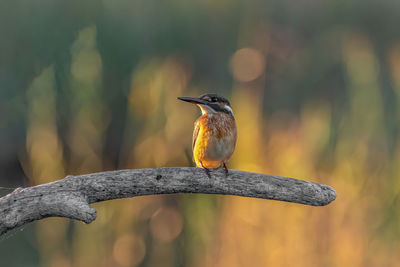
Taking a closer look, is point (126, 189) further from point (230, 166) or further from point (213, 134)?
point (230, 166)

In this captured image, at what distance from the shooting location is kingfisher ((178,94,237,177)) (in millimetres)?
1861

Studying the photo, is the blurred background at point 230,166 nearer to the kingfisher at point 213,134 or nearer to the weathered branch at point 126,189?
the kingfisher at point 213,134

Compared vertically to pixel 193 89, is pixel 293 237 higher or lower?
lower

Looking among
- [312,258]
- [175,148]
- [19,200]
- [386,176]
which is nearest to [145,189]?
[19,200]

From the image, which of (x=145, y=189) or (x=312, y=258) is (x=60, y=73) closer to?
(x=312, y=258)

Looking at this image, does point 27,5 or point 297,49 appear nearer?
point 297,49

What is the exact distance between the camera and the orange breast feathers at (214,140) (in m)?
1.86

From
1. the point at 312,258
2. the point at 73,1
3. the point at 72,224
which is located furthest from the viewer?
the point at 73,1

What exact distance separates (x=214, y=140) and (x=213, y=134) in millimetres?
26

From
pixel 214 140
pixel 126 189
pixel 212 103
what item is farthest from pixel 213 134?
pixel 126 189

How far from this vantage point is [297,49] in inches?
167

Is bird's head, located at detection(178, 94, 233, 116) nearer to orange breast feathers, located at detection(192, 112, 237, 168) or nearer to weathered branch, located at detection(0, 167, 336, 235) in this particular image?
orange breast feathers, located at detection(192, 112, 237, 168)

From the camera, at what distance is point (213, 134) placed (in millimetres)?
1896

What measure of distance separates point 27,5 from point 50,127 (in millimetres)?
2530
